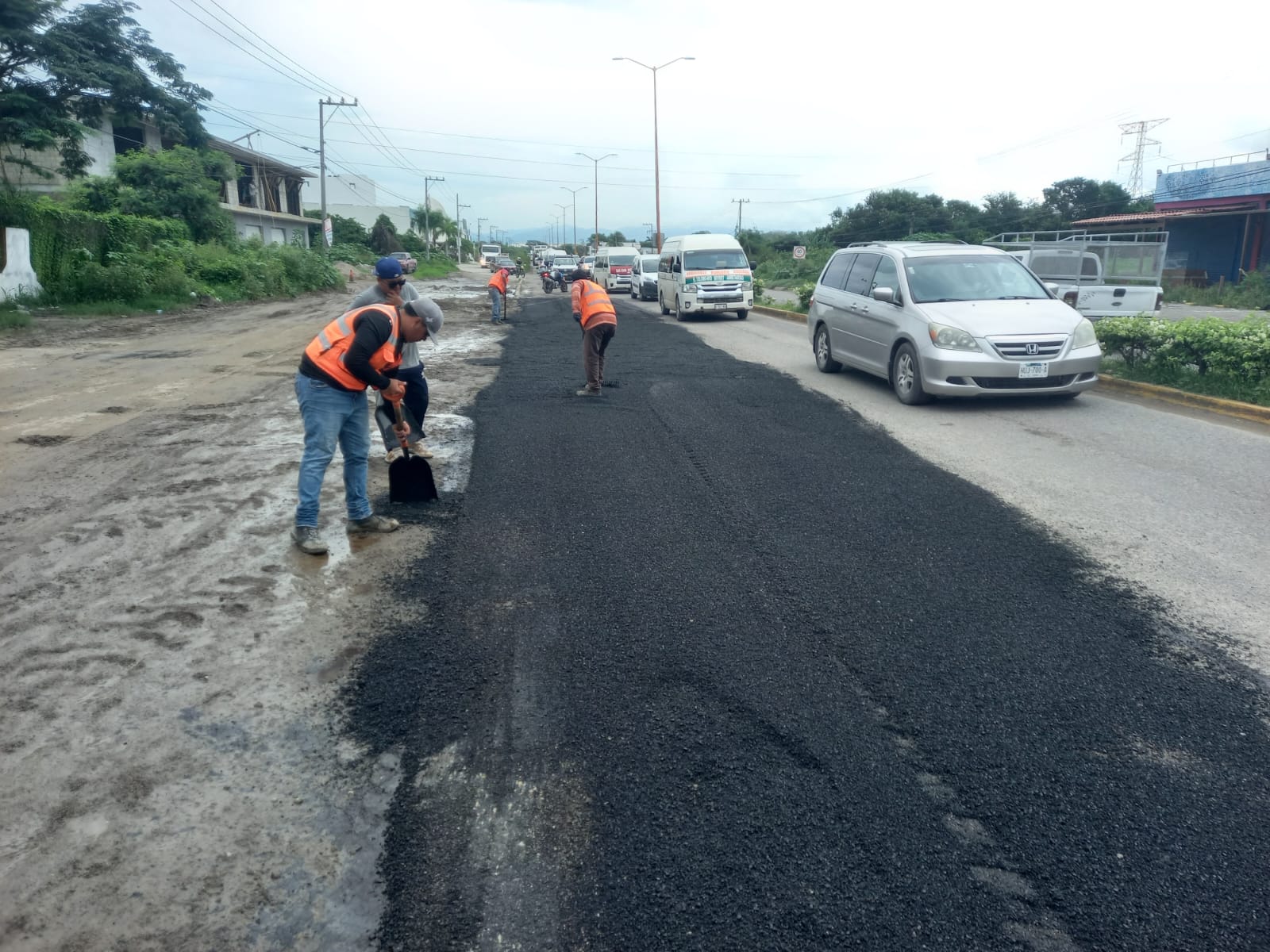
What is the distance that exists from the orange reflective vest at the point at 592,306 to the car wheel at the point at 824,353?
356 centimetres

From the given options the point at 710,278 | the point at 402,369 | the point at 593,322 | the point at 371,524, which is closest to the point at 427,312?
the point at 371,524

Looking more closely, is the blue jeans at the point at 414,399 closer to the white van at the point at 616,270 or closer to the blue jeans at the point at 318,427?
the blue jeans at the point at 318,427

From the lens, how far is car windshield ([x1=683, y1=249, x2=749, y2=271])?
24203 mm

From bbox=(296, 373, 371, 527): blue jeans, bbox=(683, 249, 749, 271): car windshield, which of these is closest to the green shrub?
bbox=(296, 373, 371, 527): blue jeans

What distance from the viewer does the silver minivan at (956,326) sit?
32.3 ft

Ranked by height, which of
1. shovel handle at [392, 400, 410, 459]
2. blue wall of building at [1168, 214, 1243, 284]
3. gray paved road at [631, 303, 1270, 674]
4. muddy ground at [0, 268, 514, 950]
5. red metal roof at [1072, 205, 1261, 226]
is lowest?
muddy ground at [0, 268, 514, 950]

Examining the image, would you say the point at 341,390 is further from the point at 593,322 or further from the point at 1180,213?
the point at 1180,213

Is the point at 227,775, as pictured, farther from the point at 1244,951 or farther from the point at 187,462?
the point at 187,462

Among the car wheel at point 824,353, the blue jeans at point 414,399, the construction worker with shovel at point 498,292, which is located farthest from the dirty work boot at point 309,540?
the construction worker with shovel at point 498,292

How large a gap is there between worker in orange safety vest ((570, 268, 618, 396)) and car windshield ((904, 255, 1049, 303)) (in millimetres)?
3496

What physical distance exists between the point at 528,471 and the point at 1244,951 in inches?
228

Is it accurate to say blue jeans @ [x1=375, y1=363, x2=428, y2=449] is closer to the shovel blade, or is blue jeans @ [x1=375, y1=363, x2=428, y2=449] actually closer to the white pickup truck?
the shovel blade

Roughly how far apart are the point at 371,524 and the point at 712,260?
64.5 feet

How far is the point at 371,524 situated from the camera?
6.13 meters
